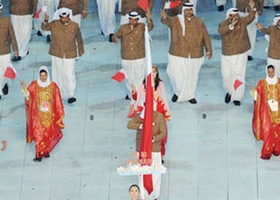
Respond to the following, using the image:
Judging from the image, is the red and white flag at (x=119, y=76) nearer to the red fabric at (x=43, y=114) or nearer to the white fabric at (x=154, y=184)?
the red fabric at (x=43, y=114)

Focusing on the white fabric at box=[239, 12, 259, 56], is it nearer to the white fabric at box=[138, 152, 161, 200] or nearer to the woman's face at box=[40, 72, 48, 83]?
the woman's face at box=[40, 72, 48, 83]

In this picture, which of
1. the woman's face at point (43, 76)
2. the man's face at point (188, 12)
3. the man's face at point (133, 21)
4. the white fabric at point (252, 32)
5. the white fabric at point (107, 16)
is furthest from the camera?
the white fabric at point (107, 16)

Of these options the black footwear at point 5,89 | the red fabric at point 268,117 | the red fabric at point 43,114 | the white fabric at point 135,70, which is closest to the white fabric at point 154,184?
the red fabric at point 268,117

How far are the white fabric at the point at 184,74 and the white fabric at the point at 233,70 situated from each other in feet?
1.30

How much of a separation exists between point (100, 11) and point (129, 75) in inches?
98.3

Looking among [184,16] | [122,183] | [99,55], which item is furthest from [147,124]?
[99,55]

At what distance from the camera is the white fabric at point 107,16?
940 inches

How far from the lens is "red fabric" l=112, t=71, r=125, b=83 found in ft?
69.6

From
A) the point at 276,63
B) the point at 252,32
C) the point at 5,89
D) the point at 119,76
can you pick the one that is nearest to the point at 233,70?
the point at 276,63

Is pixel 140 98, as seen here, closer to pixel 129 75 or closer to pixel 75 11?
pixel 129 75

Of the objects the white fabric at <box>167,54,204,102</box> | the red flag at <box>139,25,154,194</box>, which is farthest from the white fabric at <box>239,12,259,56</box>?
the red flag at <box>139,25,154,194</box>

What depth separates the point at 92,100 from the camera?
22.0 m

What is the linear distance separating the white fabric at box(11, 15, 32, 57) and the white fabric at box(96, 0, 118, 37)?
4.44 feet

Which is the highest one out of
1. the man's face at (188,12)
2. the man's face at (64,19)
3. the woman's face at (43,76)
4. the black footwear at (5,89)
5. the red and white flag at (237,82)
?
the man's face at (188,12)
